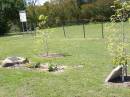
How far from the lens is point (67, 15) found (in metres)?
60.9

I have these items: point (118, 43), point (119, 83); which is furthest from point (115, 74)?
point (118, 43)

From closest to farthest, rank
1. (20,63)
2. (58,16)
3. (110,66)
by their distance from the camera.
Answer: (110,66)
(20,63)
(58,16)

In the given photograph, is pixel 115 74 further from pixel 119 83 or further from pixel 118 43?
pixel 118 43

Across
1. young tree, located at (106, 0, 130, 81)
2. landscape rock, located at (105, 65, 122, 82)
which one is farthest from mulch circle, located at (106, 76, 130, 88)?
young tree, located at (106, 0, 130, 81)

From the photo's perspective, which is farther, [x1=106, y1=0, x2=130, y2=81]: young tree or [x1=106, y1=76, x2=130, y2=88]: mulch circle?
[x1=106, y1=0, x2=130, y2=81]: young tree

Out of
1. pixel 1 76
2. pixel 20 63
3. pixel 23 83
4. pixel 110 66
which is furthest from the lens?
pixel 20 63

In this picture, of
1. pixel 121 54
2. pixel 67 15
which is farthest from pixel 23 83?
pixel 67 15

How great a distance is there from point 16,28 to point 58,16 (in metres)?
6.75

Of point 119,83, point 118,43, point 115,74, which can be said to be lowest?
point 119,83

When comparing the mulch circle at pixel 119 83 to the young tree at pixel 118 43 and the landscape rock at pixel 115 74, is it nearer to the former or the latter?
the landscape rock at pixel 115 74

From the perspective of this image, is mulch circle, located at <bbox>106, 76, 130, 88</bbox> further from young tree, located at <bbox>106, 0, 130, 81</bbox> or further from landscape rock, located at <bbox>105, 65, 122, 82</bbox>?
young tree, located at <bbox>106, 0, 130, 81</bbox>

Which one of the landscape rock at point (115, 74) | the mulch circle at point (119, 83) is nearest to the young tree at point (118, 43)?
the landscape rock at point (115, 74)

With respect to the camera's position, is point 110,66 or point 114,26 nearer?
point 114,26

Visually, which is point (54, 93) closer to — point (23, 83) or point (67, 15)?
point (23, 83)
